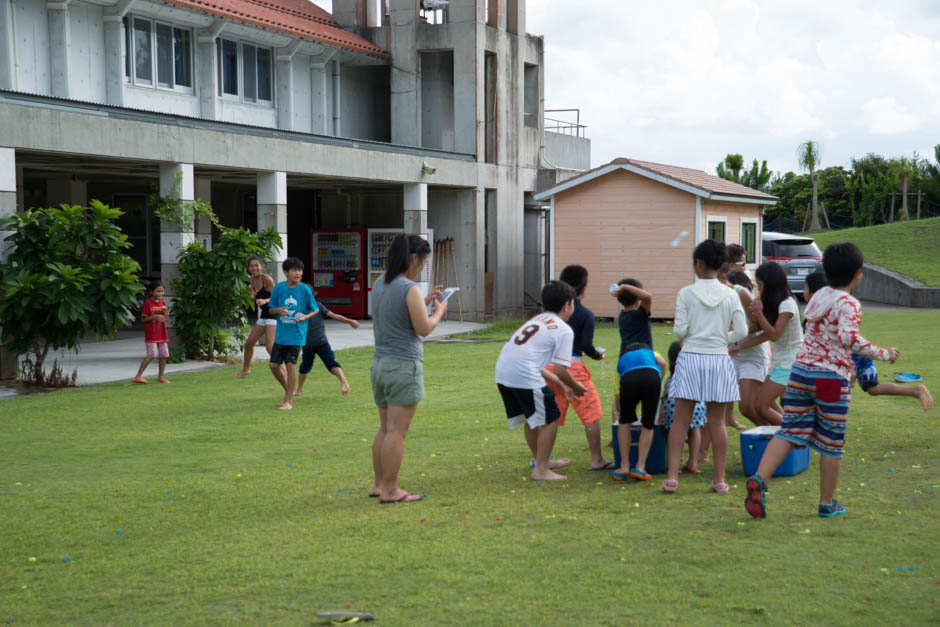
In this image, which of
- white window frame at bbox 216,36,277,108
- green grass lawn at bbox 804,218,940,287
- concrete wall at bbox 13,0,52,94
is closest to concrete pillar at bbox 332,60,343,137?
white window frame at bbox 216,36,277,108

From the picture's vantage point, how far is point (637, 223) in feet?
84.4

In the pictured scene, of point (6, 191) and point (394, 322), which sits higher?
point (6, 191)

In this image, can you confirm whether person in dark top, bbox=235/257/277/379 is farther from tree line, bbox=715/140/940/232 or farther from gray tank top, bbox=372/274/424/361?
tree line, bbox=715/140/940/232

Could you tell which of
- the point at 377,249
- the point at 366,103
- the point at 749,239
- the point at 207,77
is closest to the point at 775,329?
the point at 207,77

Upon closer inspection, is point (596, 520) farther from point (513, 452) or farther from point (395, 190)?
point (395, 190)

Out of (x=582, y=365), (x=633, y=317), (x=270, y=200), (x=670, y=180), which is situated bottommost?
(x=582, y=365)

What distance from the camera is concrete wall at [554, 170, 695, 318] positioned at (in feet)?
83.1

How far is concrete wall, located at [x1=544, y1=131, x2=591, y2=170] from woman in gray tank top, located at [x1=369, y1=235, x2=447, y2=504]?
23910mm

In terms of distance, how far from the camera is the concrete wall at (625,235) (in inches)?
998

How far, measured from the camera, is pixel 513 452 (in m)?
8.53

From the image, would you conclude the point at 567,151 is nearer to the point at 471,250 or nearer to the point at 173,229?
the point at 471,250

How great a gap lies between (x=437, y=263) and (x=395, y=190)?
92.2 inches

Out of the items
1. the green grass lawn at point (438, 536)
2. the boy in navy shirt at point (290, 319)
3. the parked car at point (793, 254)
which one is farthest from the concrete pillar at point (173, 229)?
the parked car at point (793, 254)

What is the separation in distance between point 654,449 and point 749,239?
2180 cm
